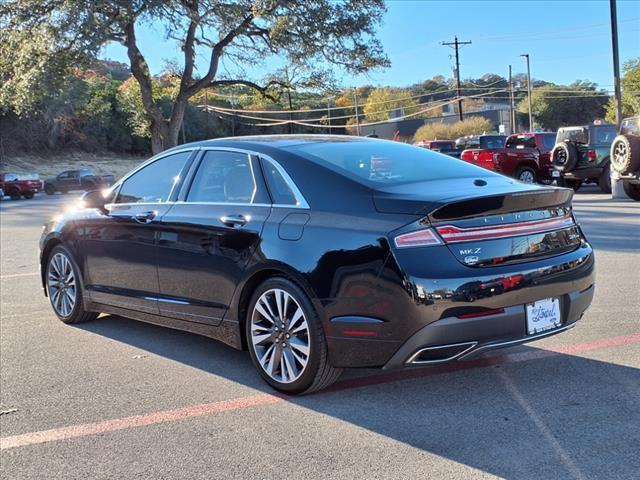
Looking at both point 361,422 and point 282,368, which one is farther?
point 282,368

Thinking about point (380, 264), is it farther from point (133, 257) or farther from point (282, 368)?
point (133, 257)

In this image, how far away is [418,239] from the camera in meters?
3.73

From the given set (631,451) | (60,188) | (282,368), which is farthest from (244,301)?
(60,188)

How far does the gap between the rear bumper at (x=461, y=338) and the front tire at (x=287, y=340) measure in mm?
456

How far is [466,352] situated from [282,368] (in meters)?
1.18

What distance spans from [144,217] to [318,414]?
230 cm

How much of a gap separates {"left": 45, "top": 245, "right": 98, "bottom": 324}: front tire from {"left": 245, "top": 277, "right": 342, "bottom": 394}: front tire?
2453mm

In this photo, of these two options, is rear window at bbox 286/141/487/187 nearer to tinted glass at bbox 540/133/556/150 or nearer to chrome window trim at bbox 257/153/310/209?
chrome window trim at bbox 257/153/310/209

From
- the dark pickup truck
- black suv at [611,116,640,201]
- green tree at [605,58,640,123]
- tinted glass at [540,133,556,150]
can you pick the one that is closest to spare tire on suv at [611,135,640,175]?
black suv at [611,116,640,201]

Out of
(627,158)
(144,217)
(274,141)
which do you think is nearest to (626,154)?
(627,158)

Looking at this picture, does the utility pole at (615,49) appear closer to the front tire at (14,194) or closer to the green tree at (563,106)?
the front tire at (14,194)

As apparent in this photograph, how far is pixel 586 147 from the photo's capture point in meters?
18.2

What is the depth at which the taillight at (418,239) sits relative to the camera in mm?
3730

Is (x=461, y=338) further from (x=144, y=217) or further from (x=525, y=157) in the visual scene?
(x=525, y=157)
